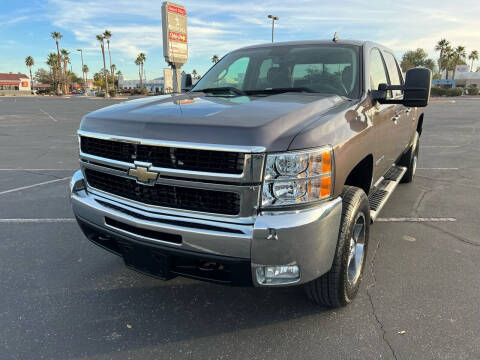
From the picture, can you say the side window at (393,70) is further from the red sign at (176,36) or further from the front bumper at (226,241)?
the red sign at (176,36)

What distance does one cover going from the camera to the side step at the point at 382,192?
335cm

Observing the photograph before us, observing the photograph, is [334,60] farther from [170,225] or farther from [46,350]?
[46,350]

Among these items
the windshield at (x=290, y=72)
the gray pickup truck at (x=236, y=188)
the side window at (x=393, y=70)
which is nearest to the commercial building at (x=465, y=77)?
the side window at (x=393, y=70)

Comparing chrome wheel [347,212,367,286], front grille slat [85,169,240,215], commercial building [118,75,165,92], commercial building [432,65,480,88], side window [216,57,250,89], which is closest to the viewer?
front grille slat [85,169,240,215]

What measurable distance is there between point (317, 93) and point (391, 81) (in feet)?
5.62

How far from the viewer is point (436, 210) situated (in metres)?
4.96

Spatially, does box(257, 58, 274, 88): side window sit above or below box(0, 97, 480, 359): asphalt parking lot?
above

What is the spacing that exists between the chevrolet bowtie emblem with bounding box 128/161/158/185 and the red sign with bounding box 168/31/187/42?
70.1 ft

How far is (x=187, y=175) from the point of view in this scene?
220 centimetres

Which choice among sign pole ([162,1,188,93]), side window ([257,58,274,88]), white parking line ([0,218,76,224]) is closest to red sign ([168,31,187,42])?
sign pole ([162,1,188,93])

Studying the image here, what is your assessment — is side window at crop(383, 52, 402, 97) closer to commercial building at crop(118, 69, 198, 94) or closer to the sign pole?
the sign pole

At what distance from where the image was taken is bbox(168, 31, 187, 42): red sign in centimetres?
2195

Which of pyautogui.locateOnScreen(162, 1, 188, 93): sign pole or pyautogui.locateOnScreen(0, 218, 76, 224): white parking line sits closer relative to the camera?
pyautogui.locateOnScreen(0, 218, 76, 224): white parking line

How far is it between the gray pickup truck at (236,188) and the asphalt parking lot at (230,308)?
29cm
